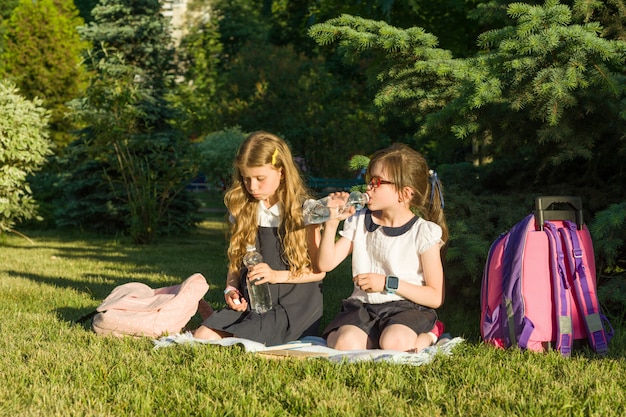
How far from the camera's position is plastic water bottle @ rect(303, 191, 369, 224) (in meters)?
4.54

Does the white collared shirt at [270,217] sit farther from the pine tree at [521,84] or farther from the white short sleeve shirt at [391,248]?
the pine tree at [521,84]

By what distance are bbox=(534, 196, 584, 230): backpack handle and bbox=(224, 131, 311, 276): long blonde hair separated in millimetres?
1463

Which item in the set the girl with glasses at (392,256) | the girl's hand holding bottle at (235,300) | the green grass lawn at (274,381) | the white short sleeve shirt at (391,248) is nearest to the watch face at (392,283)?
the girl with glasses at (392,256)

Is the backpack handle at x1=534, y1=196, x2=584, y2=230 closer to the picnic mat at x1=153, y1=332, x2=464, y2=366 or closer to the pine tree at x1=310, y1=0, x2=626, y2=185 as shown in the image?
the pine tree at x1=310, y1=0, x2=626, y2=185

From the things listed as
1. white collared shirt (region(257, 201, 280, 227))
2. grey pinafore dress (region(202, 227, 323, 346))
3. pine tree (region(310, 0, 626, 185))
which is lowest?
grey pinafore dress (region(202, 227, 323, 346))

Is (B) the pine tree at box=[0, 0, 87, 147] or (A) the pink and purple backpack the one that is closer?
(A) the pink and purple backpack

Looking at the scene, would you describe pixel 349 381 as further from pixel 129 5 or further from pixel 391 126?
pixel 391 126

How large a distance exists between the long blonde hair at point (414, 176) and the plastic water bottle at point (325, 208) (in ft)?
0.74

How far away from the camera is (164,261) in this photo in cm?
1025

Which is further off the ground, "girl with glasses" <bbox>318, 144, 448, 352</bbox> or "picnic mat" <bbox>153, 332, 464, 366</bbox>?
"girl with glasses" <bbox>318, 144, 448, 352</bbox>

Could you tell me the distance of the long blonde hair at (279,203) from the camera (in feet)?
16.1

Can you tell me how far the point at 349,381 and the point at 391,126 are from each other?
765 inches

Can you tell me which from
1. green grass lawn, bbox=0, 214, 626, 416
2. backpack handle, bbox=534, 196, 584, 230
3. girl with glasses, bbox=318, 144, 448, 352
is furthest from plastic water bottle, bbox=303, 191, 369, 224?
backpack handle, bbox=534, 196, 584, 230

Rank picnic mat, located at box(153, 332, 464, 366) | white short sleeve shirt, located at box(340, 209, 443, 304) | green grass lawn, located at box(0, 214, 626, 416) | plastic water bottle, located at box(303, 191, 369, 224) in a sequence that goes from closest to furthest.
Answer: green grass lawn, located at box(0, 214, 626, 416)
picnic mat, located at box(153, 332, 464, 366)
plastic water bottle, located at box(303, 191, 369, 224)
white short sleeve shirt, located at box(340, 209, 443, 304)
